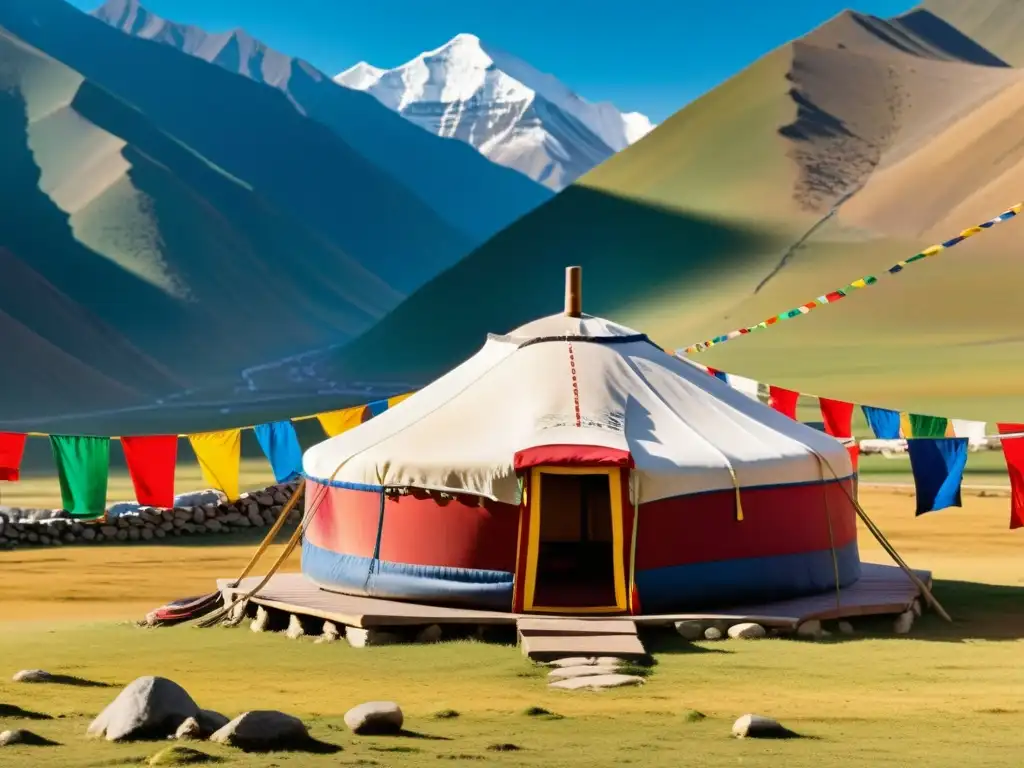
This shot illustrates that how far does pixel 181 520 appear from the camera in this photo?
65.4 feet

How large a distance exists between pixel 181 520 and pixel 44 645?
8.37m

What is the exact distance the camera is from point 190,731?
758 centimetres

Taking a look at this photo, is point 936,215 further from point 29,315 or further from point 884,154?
point 29,315

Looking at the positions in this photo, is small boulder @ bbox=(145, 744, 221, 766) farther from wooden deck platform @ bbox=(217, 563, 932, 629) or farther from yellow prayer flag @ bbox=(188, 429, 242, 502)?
yellow prayer flag @ bbox=(188, 429, 242, 502)

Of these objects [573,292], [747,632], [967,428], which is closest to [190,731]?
[747,632]

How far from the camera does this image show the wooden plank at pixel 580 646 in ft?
34.3

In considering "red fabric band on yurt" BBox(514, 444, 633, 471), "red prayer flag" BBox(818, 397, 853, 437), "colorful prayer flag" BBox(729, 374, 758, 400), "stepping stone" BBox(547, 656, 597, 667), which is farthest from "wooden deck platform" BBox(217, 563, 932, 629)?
"colorful prayer flag" BBox(729, 374, 758, 400)

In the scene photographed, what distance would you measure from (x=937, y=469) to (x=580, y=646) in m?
4.68

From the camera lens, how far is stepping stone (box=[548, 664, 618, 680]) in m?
9.92

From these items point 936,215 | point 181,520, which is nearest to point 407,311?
point 936,215

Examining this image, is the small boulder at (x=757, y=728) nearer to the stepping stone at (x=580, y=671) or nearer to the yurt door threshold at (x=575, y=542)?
the stepping stone at (x=580, y=671)

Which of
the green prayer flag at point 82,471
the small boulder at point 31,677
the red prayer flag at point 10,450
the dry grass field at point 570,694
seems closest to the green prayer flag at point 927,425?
the dry grass field at point 570,694

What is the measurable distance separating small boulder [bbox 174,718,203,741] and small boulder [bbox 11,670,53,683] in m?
2.50

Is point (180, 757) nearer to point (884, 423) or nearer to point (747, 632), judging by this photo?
point (747, 632)
